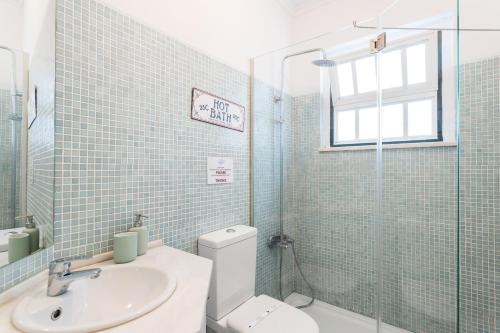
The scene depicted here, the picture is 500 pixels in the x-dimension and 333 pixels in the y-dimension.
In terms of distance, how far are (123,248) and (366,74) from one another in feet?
6.27

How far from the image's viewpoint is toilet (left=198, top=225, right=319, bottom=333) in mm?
1236

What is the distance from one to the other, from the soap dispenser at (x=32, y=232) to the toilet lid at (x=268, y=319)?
953mm

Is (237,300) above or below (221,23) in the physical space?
below

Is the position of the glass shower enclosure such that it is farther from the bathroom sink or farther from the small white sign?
the bathroom sink

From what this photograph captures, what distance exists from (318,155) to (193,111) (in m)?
1.10

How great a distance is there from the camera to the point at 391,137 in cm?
168

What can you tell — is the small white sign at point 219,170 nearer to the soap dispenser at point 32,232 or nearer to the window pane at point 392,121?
the soap dispenser at point 32,232

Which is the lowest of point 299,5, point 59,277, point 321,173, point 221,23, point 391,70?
point 59,277

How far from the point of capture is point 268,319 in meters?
1.28

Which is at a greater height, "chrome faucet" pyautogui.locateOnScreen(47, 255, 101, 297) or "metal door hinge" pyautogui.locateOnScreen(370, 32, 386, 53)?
"metal door hinge" pyautogui.locateOnScreen(370, 32, 386, 53)

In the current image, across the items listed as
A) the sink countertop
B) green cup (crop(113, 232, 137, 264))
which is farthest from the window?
green cup (crop(113, 232, 137, 264))

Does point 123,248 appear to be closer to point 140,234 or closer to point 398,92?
point 140,234

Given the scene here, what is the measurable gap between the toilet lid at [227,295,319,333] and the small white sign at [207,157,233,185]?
77 centimetres

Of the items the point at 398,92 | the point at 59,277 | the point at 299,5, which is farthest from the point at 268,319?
the point at 299,5
